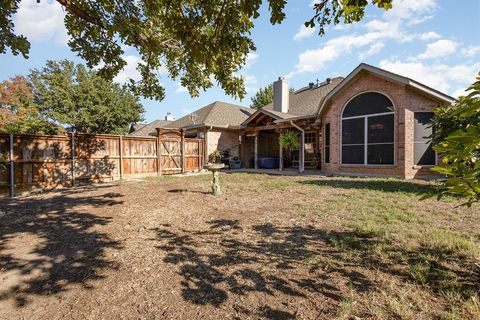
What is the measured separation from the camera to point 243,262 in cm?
322

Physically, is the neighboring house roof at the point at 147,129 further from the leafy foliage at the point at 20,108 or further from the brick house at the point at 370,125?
the brick house at the point at 370,125

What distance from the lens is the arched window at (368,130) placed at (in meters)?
11.0

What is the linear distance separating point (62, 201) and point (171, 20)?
6095 mm

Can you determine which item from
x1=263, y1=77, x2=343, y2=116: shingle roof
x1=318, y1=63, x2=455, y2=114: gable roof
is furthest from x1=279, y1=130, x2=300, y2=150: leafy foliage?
x1=318, y1=63, x2=455, y2=114: gable roof

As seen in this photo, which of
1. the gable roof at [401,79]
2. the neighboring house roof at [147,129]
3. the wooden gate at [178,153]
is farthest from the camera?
the neighboring house roof at [147,129]

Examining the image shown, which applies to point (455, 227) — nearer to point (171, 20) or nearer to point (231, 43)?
point (231, 43)

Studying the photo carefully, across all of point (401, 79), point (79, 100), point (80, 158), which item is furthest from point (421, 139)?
point (79, 100)

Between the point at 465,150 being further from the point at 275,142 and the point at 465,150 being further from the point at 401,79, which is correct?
the point at 275,142

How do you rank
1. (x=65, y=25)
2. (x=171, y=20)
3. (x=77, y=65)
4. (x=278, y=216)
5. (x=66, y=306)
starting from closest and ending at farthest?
(x=66, y=306) → (x=171, y=20) → (x=278, y=216) → (x=65, y=25) → (x=77, y=65)

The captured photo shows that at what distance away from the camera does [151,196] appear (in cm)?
737

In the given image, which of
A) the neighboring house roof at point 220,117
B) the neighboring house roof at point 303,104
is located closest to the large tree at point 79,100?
the neighboring house roof at point 220,117

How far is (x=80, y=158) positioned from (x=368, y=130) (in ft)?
42.5

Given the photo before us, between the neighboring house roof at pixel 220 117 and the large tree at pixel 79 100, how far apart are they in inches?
458

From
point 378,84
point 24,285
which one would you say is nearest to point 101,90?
point 378,84
